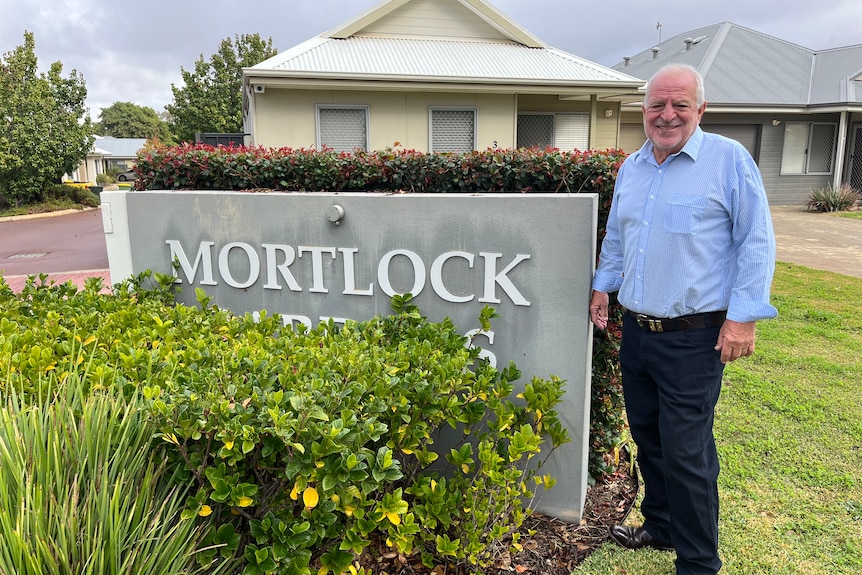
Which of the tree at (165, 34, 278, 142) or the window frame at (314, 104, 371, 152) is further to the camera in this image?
the tree at (165, 34, 278, 142)

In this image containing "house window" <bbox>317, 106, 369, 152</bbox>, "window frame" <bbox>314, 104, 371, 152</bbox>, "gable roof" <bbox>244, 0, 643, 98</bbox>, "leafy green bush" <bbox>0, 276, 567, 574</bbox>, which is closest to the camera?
"leafy green bush" <bbox>0, 276, 567, 574</bbox>

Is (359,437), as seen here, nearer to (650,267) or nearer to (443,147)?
(650,267)

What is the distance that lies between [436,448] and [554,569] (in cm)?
75

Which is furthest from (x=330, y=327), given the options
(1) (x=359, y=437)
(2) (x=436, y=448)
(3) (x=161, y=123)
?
(3) (x=161, y=123)

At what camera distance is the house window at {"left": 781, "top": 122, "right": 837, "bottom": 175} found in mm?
19422

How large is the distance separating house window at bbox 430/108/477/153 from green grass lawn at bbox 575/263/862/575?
26.6 feet

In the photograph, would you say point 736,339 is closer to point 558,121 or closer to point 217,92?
point 558,121

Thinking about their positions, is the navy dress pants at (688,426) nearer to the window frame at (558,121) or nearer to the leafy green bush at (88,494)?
the leafy green bush at (88,494)

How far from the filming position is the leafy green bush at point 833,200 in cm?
1705

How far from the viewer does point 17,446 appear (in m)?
1.81

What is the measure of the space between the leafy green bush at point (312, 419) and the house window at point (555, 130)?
38.3 ft

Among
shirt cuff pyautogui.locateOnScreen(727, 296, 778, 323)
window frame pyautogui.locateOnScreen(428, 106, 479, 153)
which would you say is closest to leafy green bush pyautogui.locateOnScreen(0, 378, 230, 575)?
shirt cuff pyautogui.locateOnScreen(727, 296, 778, 323)

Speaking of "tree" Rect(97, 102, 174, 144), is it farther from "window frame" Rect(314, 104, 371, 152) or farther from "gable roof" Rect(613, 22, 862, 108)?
"window frame" Rect(314, 104, 371, 152)

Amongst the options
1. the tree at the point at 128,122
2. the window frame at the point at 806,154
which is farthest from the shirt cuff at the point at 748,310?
the tree at the point at 128,122
